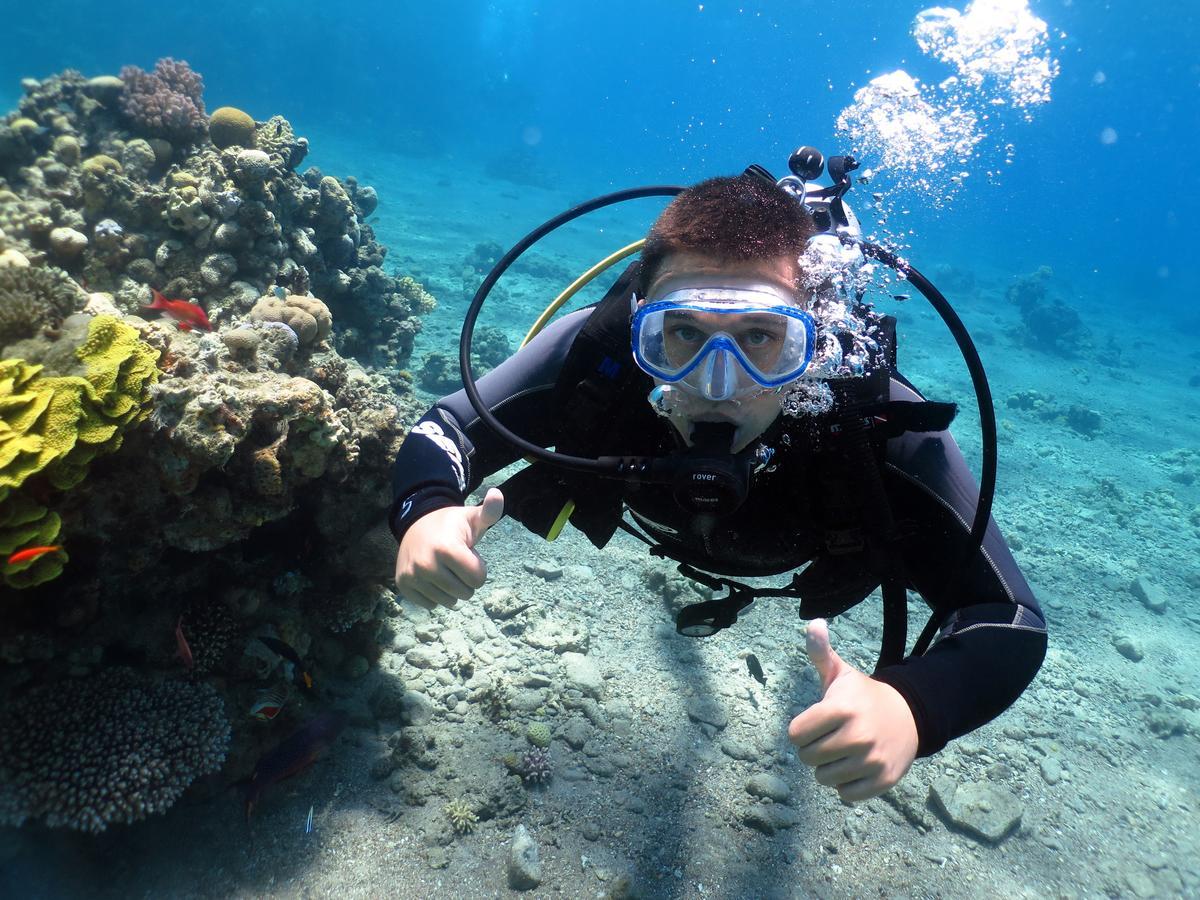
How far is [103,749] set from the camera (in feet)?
10.5

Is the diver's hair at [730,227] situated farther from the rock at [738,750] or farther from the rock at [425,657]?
the rock at [738,750]

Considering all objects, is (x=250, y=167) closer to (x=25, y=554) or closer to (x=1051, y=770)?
(x=25, y=554)

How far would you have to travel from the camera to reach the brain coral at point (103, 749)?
3.04 meters

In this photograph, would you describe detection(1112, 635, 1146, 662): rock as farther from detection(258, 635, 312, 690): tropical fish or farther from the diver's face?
detection(258, 635, 312, 690): tropical fish

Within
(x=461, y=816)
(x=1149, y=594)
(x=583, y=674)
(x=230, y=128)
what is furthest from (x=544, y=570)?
(x=1149, y=594)

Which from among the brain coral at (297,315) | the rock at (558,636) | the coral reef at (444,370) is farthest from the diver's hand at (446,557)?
the coral reef at (444,370)

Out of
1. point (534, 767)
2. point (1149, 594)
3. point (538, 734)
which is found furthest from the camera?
point (1149, 594)

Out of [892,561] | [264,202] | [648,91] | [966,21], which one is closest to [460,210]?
[966,21]

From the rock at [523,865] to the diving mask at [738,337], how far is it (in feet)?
10.1

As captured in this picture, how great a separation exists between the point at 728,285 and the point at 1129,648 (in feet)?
28.1

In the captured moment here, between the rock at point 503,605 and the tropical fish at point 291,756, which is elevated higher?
the rock at point 503,605

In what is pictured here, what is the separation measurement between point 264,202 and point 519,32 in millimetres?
122013

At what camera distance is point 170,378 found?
3.05 metres

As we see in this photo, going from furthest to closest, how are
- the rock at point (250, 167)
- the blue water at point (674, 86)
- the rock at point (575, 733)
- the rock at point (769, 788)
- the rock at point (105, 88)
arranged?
the blue water at point (674, 86) → the rock at point (105, 88) → the rock at point (250, 167) → the rock at point (575, 733) → the rock at point (769, 788)
